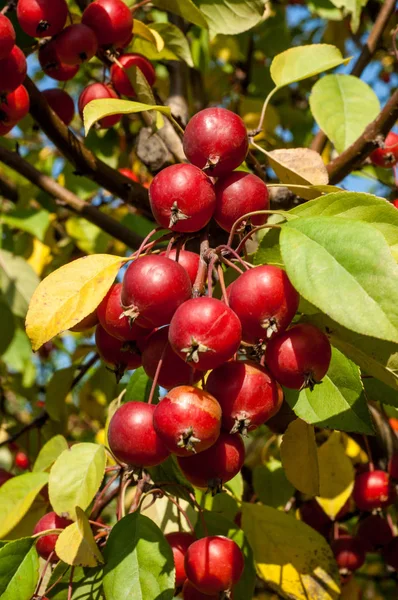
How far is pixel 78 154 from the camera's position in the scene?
5.49 feet

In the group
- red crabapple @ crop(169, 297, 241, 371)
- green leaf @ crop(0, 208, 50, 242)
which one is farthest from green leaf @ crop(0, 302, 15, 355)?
red crabapple @ crop(169, 297, 241, 371)

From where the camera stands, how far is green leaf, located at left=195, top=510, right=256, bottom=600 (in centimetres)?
138

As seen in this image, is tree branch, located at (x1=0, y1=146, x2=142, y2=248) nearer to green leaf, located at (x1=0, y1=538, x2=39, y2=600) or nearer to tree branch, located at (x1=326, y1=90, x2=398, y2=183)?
tree branch, located at (x1=326, y1=90, x2=398, y2=183)

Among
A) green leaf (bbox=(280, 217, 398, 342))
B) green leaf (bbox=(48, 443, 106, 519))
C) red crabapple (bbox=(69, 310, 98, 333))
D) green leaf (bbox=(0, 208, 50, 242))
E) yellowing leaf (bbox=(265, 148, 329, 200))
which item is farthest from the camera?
green leaf (bbox=(0, 208, 50, 242))

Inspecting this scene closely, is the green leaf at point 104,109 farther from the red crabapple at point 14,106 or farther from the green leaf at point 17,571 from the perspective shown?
the green leaf at point 17,571

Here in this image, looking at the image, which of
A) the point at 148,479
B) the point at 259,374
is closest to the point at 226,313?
the point at 259,374

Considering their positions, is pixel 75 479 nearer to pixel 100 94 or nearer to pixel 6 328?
pixel 100 94

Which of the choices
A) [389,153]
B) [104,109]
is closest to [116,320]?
[104,109]

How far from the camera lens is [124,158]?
271 centimetres

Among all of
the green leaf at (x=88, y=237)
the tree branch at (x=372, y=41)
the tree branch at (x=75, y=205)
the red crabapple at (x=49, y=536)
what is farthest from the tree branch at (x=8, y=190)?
the red crabapple at (x=49, y=536)

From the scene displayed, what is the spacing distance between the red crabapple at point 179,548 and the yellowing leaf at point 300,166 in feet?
2.50

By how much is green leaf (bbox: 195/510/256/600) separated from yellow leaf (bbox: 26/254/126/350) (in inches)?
24.8

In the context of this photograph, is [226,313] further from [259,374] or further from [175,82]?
[175,82]

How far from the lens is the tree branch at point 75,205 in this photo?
190 cm
